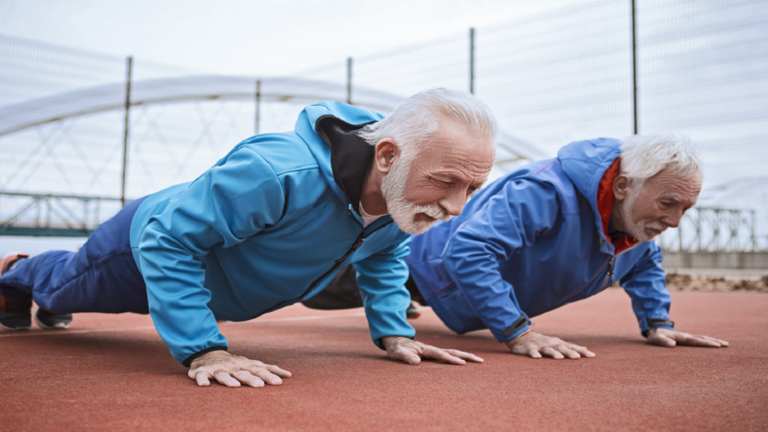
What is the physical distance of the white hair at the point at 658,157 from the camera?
8.46 ft

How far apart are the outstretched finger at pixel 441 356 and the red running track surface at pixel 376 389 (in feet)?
0.15

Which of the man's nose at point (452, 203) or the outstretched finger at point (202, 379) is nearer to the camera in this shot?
the outstretched finger at point (202, 379)

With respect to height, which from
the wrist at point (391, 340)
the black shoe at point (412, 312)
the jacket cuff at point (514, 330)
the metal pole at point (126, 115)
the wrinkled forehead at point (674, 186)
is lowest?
the black shoe at point (412, 312)

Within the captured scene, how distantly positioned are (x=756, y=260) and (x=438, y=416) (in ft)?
34.0

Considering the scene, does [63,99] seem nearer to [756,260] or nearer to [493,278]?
[493,278]

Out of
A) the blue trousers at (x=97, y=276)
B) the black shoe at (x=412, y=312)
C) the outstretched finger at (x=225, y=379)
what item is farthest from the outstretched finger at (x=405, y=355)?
the black shoe at (x=412, y=312)

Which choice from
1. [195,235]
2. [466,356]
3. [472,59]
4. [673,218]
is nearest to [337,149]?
[195,235]

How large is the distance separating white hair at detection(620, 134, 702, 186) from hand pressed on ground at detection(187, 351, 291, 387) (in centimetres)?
176

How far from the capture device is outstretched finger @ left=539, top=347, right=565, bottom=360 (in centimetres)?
232

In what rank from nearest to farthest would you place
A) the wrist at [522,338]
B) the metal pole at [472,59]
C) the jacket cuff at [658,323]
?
the wrist at [522,338], the jacket cuff at [658,323], the metal pole at [472,59]

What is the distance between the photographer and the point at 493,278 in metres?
2.45

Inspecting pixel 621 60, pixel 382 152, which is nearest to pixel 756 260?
pixel 621 60

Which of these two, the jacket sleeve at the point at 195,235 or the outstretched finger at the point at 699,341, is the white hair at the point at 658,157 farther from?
the jacket sleeve at the point at 195,235

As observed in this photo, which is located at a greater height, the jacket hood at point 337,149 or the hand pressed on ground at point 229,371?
the jacket hood at point 337,149
